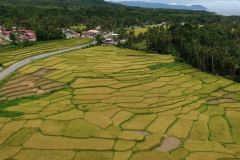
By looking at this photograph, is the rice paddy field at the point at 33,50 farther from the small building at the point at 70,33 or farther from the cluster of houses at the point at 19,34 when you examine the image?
the small building at the point at 70,33

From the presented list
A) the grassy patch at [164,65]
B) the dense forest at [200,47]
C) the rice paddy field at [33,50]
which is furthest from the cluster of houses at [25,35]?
the grassy patch at [164,65]

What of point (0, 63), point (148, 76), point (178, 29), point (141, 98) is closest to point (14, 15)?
point (178, 29)

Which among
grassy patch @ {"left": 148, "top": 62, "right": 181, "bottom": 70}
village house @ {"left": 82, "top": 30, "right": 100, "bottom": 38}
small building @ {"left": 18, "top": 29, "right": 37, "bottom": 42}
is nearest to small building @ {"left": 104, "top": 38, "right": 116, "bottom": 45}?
village house @ {"left": 82, "top": 30, "right": 100, "bottom": 38}

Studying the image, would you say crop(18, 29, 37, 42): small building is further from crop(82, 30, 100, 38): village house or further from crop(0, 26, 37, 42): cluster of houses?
crop(82, 30, 100, 38): village house

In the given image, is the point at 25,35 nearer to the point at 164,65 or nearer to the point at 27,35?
the point at 27,35

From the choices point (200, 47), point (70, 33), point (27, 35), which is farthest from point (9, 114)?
point (70, 33)

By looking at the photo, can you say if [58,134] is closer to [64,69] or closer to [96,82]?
[96,82]

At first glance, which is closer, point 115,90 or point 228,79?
point 115,90
